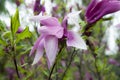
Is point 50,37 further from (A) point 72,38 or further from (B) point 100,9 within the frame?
(B) point 100,9

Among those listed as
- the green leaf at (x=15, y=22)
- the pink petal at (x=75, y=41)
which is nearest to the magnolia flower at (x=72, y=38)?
the pink petal at (x=75, y=41)

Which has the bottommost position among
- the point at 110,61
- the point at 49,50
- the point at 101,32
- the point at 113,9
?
the point at 110,61

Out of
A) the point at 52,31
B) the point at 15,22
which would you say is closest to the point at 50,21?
the point at 52,31

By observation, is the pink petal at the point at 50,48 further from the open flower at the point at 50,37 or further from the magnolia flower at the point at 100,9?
the magnolia flower at the point at 100,9

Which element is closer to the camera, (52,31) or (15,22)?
(52,31)

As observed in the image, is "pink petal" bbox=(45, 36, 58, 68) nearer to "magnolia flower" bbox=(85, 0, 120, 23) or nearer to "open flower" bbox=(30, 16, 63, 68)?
"open flower" bbox=(30, 16, 63, 68)

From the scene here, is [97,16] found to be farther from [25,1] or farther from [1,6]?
[1,6]

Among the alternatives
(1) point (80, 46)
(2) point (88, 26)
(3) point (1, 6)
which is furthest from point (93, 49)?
(3) point (1, 6)
